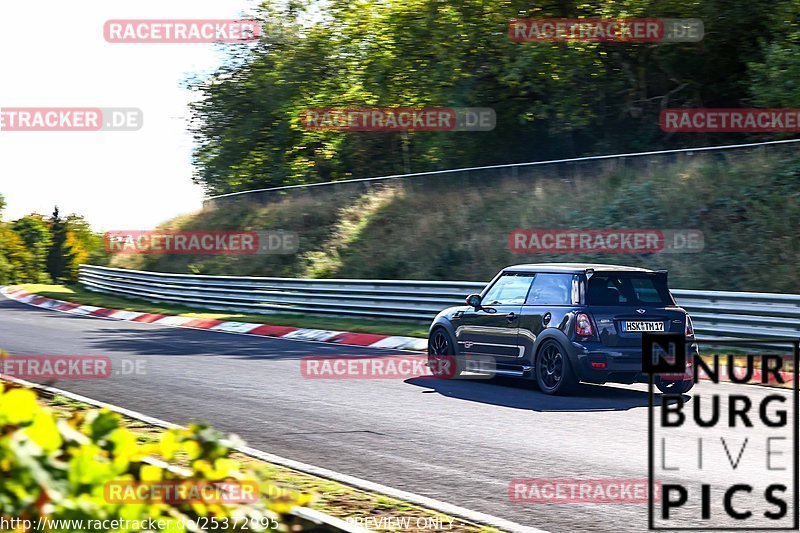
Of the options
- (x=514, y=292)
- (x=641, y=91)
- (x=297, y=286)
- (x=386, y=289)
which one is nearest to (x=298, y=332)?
(x=386, y=289)

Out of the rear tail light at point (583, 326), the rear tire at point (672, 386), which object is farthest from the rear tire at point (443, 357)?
the rear tire at point (672, 386)

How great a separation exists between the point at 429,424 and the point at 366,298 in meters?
13.4

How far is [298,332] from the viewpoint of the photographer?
21656mm

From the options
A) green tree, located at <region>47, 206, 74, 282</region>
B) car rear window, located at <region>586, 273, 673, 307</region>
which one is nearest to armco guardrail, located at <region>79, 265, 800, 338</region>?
car rear window, located at <region>586, 273, 673, 307</region>

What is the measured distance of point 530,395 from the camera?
12.2 meters

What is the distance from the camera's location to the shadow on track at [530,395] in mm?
11242

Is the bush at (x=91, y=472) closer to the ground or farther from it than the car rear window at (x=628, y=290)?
closer to the ground

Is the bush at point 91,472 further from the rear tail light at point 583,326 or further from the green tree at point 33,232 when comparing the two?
the green tree at point 33,232

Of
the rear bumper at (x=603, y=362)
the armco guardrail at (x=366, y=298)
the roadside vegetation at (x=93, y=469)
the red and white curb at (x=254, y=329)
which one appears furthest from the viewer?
the red and white curb at (x=254, y=329)

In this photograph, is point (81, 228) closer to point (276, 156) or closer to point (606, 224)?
point (276, 156)

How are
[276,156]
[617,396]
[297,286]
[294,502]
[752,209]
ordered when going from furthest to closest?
[276,156], [297,286], [752,209], [617,396], [294,502]

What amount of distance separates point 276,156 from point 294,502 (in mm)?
40871

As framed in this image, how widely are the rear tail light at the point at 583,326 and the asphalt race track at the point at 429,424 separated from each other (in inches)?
30.2

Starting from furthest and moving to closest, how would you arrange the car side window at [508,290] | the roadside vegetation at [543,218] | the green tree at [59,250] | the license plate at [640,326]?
the green tree at [59,250], the roadside vegetation at [543,218], the car side window at [508,290], the license plate at [640,326]
